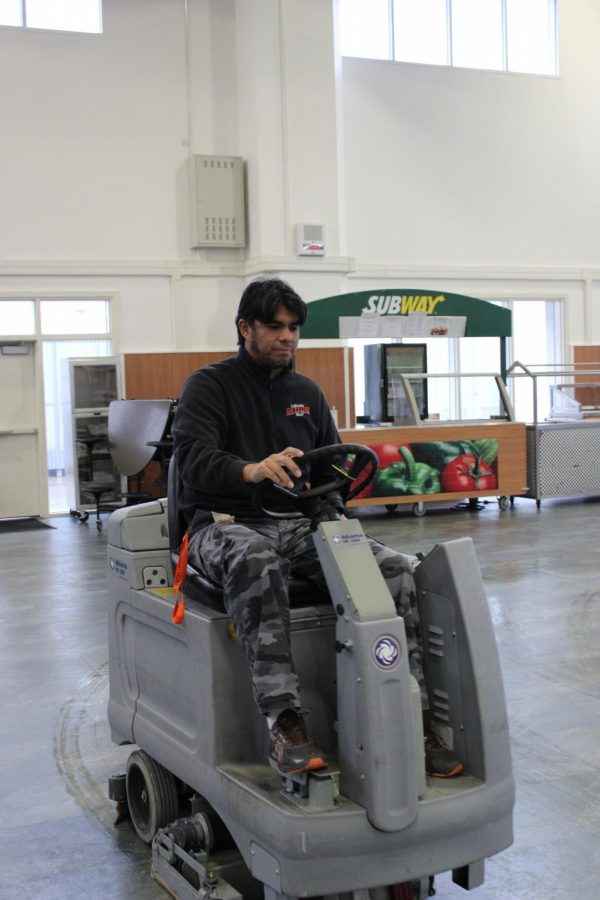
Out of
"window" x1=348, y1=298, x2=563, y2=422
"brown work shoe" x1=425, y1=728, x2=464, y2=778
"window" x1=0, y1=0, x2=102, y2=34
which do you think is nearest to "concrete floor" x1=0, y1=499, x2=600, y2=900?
"brown work shoe" x1=425, y1=728, x2=464, y2=778

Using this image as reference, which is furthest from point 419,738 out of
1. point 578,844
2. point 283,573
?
Result: point 578,844

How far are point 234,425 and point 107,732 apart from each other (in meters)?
1.77

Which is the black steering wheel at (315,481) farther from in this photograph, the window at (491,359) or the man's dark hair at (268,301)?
the window at (491,359)

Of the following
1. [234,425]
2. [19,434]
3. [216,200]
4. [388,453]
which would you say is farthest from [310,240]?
[234,425]

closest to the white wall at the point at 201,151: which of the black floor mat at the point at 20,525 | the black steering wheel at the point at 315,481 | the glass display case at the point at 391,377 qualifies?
the glass display case at the point at 391,377

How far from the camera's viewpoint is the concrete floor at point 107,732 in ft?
9.62

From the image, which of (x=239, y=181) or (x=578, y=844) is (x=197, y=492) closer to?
(x=578, y=844)

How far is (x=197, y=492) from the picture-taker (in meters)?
3.03

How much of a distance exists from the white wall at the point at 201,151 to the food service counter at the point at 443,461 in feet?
8.81

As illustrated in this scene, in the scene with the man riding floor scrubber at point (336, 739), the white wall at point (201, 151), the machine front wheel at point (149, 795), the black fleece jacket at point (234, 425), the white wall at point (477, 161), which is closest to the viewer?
the man riding floor scrubber at point (336, 739)

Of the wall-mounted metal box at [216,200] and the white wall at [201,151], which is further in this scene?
the wall-mounted metal box at [216,200]

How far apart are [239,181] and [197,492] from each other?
1005 cm

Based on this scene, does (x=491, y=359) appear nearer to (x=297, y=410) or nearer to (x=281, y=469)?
(x=297, y=410)

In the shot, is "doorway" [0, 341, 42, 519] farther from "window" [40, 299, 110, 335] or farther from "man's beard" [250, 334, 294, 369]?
"man's beard" [250, 334, 294, 369]
